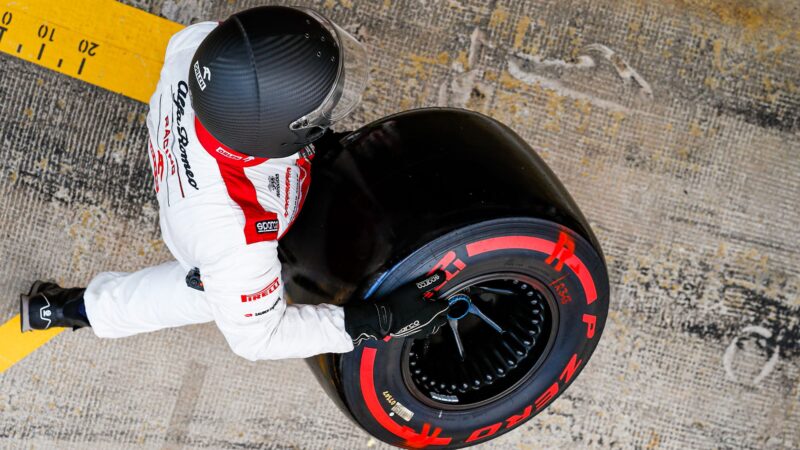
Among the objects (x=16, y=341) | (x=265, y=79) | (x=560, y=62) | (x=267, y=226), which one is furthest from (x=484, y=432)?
(x=16, y=341)

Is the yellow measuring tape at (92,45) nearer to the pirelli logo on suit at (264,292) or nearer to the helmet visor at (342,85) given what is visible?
the helmet visor at (342,85)

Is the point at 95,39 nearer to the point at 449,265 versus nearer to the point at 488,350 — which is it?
the point at 449,265

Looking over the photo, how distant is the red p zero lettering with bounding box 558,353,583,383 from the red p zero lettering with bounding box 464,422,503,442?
0.29 meters

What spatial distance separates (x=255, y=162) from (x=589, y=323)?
1.31 metres

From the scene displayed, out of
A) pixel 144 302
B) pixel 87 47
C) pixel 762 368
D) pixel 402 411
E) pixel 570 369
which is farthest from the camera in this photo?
pixel 762 368

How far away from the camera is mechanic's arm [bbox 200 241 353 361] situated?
76.9 inches

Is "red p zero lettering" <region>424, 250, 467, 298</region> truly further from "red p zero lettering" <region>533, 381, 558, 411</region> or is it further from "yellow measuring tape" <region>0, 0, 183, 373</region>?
"yellow measuring tape" <region>0, 0, 183, 373</region>

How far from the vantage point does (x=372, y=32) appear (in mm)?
3295

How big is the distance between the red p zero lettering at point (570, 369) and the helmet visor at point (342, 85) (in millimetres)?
1232

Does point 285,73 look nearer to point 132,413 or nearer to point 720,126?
point 132,413

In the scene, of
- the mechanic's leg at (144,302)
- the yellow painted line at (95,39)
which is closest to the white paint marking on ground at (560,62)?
the yellow painted line at (95,39)

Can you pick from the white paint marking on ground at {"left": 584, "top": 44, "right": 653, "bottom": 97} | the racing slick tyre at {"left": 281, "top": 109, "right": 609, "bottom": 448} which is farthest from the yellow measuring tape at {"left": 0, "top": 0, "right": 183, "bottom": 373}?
the white paint marking on ground at {"left": 584, "top": 44, "right": 653, "bottom": 97}

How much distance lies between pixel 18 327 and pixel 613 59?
3.15 meters

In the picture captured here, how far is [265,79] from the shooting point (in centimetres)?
186
